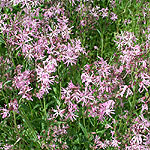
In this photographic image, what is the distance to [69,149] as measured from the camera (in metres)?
2.69

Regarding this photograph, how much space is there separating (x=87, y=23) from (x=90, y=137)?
2018mm

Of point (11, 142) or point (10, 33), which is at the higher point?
point (10, 33)

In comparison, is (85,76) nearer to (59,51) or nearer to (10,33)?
(59,51)

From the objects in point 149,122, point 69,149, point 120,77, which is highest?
point 120,77

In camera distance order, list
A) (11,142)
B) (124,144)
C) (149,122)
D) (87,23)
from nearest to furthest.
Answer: (149,122), (124,144), (11,142), (87,23)

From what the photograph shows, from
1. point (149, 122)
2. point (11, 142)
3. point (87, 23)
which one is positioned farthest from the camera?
point (87, 23)

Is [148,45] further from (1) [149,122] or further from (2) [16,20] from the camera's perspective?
(2) [16,20]

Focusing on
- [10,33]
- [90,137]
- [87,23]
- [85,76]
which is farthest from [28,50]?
[87,23]

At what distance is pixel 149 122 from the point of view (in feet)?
7.21

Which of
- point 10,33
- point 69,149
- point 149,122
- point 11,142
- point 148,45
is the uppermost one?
point 10,33

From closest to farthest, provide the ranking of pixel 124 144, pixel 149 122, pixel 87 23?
1. pixel 149 122
2. pixel 124 144
3. pixel 87 23

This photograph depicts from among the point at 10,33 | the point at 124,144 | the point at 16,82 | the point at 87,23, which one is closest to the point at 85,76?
the point at 16,82

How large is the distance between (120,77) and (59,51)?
0.69m

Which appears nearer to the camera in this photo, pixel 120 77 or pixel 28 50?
pixel 120 77
